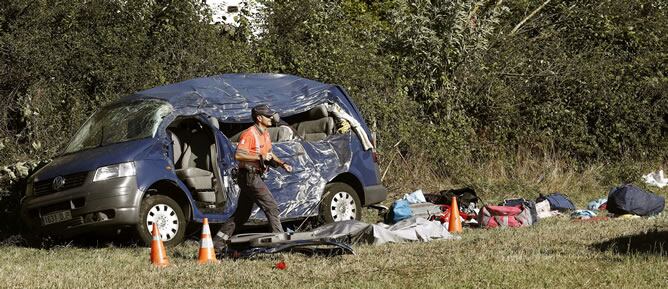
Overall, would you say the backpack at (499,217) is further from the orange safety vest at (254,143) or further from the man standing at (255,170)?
the orange safety vest at (254,143)

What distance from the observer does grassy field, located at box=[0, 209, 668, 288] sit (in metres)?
8.45

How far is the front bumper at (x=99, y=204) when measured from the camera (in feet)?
39.2

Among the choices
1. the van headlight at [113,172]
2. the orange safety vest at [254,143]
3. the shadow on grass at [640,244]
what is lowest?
the shadow on grass at [640,244]

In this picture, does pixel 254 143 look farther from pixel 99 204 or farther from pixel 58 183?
pixel 58 183

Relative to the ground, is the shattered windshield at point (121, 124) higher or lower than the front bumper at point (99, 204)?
higher

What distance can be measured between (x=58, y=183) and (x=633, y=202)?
7.38m

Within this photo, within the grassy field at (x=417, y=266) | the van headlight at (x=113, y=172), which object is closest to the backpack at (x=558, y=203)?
the grassy field at (x=417, y=266)

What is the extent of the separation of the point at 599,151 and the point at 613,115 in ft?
2.71

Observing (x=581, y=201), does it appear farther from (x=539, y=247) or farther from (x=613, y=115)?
(x=539, y=247)

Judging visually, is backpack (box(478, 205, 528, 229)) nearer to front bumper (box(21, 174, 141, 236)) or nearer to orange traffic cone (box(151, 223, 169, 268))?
front bumper (box(21, 174, 141, 236))

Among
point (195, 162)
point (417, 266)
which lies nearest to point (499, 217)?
point (195, 162)

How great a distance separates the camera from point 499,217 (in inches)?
540

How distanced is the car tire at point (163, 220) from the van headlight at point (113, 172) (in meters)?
0.40

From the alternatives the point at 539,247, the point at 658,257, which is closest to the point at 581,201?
the point at 539,247
